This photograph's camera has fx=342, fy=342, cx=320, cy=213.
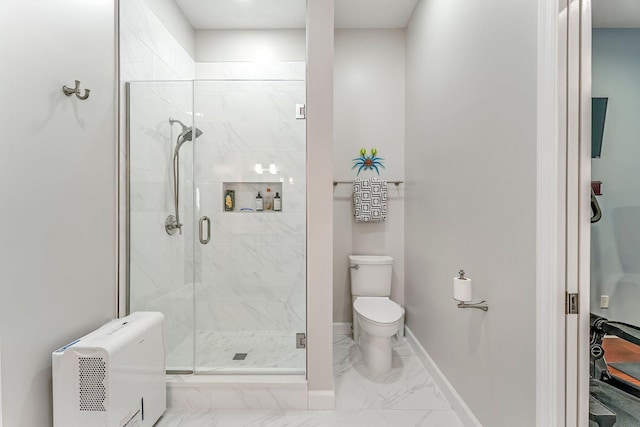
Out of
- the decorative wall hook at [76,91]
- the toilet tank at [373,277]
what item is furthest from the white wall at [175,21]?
the toilet tank at [373,277]

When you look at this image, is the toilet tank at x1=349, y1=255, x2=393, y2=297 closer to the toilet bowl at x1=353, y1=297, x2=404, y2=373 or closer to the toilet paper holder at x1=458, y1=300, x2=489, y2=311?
the toilet bowl at x1=353, y1=297, x2=404, y2=373

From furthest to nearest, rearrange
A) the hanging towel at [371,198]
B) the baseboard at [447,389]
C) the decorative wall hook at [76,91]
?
1. the hanging towel at [371,198]
2. the baseboard at [447,389]
3. the decorative wall hook at [76,91]

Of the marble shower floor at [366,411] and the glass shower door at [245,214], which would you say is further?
the glass shower door at [245,214]

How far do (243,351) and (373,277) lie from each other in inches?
52.2

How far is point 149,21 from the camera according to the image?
2.37m

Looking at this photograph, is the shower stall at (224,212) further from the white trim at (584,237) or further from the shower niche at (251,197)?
the white trim at (584,237)

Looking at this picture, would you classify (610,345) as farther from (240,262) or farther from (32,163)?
(32,163)

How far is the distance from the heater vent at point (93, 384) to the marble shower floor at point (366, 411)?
0.54 metres

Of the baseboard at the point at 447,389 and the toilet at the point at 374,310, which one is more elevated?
the toilet at the point at 374,310

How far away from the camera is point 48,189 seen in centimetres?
150

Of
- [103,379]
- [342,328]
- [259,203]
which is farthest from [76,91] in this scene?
[342,328]

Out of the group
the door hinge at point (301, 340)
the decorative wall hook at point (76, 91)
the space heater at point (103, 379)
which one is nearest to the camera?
the space heater at point (103, 379)

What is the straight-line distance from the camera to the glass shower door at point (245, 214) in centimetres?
230

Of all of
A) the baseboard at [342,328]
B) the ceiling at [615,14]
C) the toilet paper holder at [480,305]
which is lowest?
the baseboard at [342,328]
